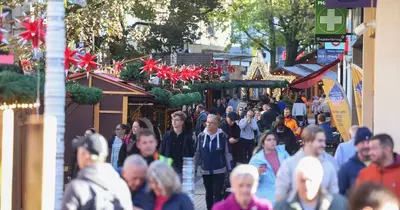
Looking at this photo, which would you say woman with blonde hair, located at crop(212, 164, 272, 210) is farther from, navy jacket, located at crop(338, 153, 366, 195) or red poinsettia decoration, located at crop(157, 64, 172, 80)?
red poinsettia decoration, located at crop(157, 64, 172, 80)

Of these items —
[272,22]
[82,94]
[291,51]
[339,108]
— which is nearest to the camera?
[82,94]

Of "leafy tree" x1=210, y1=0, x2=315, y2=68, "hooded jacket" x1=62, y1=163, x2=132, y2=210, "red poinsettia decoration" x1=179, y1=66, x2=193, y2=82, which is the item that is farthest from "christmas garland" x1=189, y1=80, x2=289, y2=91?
"hooded jacket" x1=62, y1=163, x2=132, y2=210

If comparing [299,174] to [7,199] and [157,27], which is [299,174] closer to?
[7,199]

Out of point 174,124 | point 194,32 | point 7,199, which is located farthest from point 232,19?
point 7,199

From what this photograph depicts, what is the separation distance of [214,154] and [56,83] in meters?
6.22

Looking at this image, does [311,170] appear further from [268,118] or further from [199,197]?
[268,118]

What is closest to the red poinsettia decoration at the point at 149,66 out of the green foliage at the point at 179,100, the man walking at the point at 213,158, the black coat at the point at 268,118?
the green foliage at the point at 179,100

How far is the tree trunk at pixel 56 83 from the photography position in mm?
6070

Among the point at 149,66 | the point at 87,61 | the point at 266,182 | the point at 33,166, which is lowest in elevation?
the point at 266,182

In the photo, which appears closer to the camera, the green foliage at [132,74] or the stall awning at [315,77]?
the green foliage at [132,74]

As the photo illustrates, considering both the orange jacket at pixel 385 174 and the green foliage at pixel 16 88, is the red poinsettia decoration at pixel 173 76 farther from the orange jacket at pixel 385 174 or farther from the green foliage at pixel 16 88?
the orange jacket at pixel 385 174

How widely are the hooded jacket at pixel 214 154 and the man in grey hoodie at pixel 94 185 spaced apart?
6189mm

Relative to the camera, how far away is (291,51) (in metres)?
52.5

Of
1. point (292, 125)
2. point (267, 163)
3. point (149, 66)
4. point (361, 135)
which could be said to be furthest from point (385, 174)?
point (149, 66)
